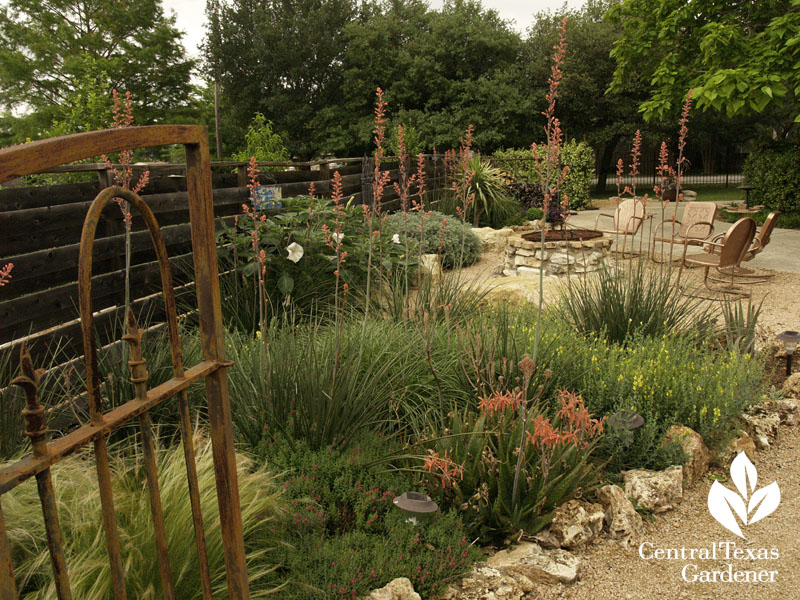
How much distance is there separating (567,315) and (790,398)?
1532 millimetres

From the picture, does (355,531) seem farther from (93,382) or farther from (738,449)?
(738,449)

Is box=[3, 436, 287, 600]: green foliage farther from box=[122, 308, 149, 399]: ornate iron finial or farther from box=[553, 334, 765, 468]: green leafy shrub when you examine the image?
box=[553, 334, 765, 468]: green leafy shrub

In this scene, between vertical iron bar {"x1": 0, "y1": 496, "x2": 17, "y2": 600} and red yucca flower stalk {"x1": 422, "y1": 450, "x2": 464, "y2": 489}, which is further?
red yucca flower stalk {"x1": 422, "y1": 450, "x2": 464, "y2": 489}

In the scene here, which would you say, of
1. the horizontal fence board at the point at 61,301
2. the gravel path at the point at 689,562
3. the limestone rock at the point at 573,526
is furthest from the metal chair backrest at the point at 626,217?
the horizontal fence board at the point at 61,301

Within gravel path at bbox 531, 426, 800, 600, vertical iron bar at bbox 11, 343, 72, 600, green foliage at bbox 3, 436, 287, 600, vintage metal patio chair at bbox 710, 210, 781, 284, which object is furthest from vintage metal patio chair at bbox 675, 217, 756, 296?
vertical iron bar at bbox 11, 343, 72, 600

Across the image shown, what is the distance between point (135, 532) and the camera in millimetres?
1887

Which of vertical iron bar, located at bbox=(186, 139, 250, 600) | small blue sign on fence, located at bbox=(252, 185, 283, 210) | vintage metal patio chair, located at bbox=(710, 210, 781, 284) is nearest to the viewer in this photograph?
vertical iron bar, located at bbox=(186, 139, 250, 600)

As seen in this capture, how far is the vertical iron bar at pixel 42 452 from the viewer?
2.76 feet

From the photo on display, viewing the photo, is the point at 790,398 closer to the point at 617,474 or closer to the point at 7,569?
the point at 617,474

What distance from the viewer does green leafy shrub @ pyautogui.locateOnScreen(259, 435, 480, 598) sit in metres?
2.06

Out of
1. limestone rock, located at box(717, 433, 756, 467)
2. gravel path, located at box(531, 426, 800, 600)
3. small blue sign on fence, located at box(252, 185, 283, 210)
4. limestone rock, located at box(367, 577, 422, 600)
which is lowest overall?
gravel path, located at box(531, 426, 800, 600)

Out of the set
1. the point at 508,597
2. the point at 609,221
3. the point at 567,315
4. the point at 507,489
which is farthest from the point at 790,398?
the point at 609,221

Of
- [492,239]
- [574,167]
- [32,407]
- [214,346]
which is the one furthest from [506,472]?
[574,167]

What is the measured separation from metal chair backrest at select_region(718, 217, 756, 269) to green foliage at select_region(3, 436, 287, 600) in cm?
629
